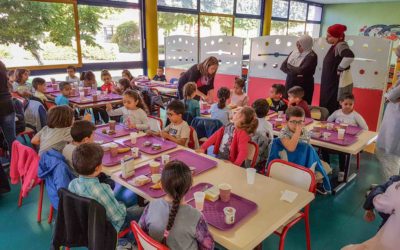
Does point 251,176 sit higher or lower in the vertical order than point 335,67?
lower

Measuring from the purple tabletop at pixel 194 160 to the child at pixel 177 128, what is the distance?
40 centimetres

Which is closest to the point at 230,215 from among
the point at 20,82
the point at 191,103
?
the point at 191,103

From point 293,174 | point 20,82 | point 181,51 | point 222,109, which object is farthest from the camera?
point 181,51

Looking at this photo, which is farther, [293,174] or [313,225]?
[313,225]

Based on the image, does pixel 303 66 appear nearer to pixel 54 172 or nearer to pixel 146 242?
pixel 54 172

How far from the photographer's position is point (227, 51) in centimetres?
790

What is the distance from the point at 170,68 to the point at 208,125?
19.7 feet

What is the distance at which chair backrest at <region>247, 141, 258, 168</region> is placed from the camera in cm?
291

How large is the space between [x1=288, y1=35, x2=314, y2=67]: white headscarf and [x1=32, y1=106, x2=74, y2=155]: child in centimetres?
385

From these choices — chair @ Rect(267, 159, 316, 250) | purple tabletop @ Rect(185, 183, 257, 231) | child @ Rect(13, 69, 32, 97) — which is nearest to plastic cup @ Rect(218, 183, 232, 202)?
purple tabletop @ Rect(185, 183, 257, 231)

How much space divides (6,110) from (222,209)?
321 centimetres

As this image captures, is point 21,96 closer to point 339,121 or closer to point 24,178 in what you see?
point 24,178

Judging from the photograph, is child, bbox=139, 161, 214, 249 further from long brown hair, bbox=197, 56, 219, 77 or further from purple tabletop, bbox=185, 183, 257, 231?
long brown hair, bbox=197, 56, 219, 77

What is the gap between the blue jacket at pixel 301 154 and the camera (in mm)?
2918
